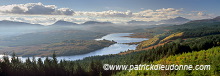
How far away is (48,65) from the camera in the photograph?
2628 inches

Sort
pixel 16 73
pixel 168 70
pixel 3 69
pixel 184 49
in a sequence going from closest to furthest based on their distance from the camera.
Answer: pixel 168 70 → pixel 3 69 → pixel 16 73 → pixel 184 49

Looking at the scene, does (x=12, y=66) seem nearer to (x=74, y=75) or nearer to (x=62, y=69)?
(x=62, y=69)

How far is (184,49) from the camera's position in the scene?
64938mm

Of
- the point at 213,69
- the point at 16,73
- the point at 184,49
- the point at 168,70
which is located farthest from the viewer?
the point at 184,49

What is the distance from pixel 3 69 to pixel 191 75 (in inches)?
2458

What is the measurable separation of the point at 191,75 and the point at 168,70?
2.80 m

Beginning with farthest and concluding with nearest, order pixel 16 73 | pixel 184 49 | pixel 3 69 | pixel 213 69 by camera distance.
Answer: pixel 184 49 → pixel 16 73 → pixel 3 69 → pixel 213 69

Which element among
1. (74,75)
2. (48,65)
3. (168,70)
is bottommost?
(74,75)

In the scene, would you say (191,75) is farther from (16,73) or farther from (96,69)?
(16,73)

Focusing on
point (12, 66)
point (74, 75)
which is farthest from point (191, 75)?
point (12, 66)

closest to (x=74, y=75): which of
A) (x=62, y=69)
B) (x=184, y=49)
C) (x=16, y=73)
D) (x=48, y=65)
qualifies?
(x=62, y=69)

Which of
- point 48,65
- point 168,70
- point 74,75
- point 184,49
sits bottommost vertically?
point 74,75

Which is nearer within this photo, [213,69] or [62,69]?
[213,69]

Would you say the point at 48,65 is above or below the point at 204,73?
below
